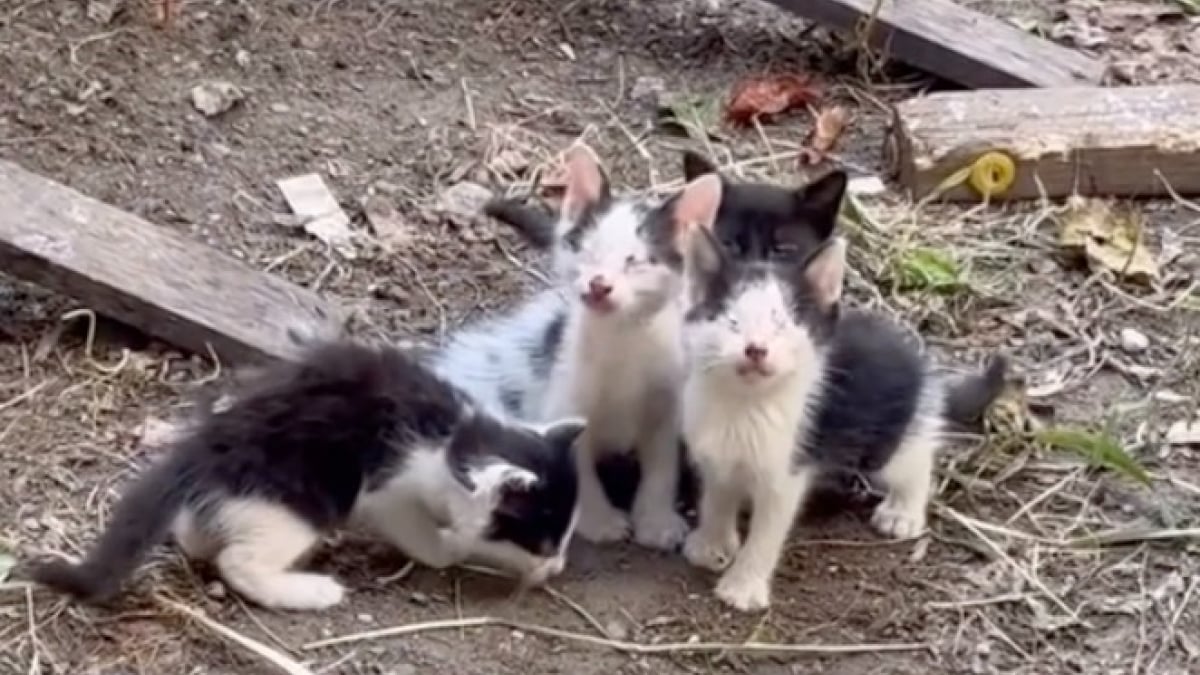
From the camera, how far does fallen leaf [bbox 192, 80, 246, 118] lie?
4.23m

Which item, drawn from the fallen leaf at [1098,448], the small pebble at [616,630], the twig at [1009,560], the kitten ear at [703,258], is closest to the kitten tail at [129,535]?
the small pebble at [616,630]

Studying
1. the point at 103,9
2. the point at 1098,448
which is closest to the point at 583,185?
the point at 1098,448

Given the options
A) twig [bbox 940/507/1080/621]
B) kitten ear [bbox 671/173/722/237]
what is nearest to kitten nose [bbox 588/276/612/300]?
kitten ear [bbox 671/173/722/237]

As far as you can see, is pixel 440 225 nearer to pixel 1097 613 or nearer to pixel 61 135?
pixel 61 135

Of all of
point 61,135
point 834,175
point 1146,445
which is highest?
point 834,175

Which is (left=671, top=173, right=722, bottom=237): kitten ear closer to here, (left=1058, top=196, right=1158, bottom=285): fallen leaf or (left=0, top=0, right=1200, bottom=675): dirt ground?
(left=0, top=0, right=1200, bottom=675): dirt ground

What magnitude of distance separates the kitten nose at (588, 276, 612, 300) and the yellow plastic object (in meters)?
1.29

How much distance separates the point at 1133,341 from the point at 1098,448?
412 mm

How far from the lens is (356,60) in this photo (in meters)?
4.50

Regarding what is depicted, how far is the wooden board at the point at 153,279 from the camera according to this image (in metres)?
3.44

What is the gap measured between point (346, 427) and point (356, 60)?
1703 mm

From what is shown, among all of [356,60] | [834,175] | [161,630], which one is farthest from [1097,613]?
[356,60]

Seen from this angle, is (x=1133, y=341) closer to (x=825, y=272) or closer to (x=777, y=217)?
(x=777, y=217)

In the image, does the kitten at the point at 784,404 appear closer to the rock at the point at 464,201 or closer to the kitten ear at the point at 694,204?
the kitten ear at the point at 694,204
